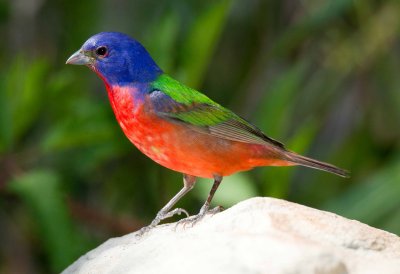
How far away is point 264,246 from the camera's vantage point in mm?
3361

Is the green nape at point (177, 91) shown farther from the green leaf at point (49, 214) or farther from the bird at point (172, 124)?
the green leaf at point (49, 214)

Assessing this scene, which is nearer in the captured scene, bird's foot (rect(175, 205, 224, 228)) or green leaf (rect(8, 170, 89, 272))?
bird's foot (rect(175, 205, 224, 228))

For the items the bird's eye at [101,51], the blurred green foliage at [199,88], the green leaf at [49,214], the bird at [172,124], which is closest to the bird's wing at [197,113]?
the bird at [172,124]

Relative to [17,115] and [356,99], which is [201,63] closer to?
[17,115]

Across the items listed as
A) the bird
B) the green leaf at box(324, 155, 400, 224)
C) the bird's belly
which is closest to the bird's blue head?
the bird

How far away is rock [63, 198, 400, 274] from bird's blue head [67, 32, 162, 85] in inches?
29.6

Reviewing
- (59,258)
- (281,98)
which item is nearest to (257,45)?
(281,98)

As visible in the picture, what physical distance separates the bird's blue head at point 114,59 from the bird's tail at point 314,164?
71 centimetres

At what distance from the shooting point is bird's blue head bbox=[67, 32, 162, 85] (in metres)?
4.25

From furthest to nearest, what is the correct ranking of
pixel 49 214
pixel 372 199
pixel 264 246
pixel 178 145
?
pixel 372 199 → pixel 49 214 → pixel 178 145 → pixel 264 246

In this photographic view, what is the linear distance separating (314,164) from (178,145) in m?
0.58

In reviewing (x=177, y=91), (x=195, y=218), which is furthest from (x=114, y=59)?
(x=195, y=218)

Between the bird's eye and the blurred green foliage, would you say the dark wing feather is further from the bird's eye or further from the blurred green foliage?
the blurred green foliage

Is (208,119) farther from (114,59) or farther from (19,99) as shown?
(19,99)
